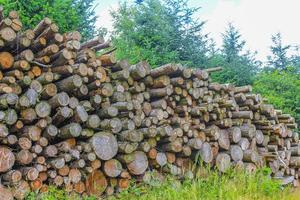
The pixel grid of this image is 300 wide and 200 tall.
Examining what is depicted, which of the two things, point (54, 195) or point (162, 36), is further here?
point (162, 36)

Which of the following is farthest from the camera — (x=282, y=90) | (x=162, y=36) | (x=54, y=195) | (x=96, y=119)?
(x=282, y=90)

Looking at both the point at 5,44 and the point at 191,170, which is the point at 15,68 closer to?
the point at 5,44

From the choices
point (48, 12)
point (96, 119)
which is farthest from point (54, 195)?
point (48, 12)

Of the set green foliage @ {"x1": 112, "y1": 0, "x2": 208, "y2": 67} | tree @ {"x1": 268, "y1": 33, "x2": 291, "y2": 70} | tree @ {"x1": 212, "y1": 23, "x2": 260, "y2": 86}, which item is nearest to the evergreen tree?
tree @ {"x1": 212, "y1": 23, "x2": 260, "y2": 86}

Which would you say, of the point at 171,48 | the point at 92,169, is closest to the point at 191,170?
the point at 92,169

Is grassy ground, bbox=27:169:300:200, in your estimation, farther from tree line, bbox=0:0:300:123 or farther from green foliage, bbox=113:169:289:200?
tree line, bbox=0:0:300:123

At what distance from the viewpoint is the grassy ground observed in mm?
5676

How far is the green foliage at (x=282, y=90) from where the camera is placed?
16.1 m

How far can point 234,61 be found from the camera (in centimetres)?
1628

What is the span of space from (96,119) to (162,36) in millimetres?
8199

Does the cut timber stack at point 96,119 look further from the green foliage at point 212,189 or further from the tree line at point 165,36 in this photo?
the tree line at point 165,36

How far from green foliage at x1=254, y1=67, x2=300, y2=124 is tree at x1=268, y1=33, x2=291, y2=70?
964 cm

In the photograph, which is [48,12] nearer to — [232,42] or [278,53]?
[232,42]

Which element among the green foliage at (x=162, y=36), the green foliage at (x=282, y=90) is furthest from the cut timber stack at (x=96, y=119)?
the green foliage at (x=282, y=90)
